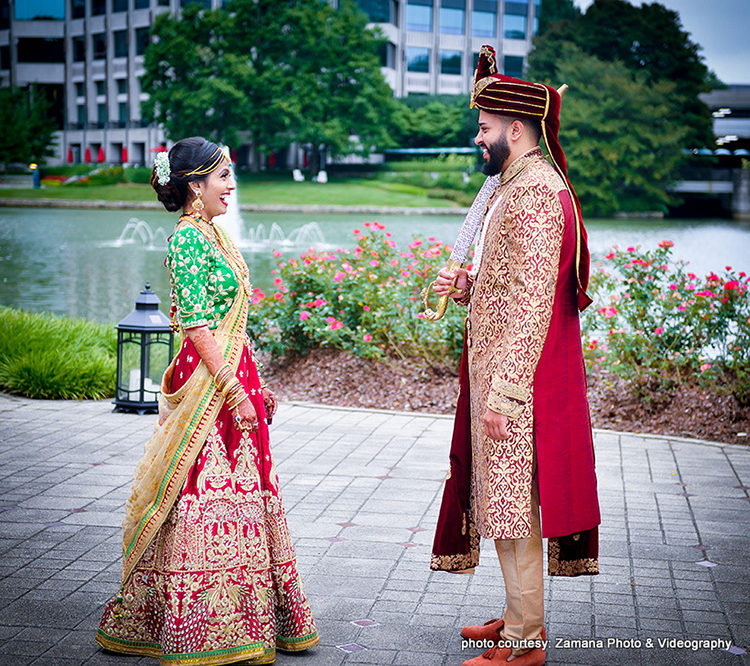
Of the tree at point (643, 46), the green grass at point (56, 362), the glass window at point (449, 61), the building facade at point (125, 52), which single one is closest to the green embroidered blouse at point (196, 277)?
the green grass at point (56, 362)

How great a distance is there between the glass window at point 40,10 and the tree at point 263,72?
5431 millimetres

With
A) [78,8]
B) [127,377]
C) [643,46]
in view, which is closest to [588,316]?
[127,377]

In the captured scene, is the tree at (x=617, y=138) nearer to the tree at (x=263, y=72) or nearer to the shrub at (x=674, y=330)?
the tree at (x=263, y=72)

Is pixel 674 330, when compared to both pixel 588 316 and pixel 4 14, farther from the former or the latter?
pixel 4 14

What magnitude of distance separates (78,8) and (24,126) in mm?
19606

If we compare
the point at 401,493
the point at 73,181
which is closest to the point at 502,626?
the point at 401,493

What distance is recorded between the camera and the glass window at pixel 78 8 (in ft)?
184

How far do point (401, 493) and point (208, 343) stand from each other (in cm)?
264

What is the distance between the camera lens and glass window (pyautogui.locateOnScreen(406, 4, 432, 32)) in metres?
66.7

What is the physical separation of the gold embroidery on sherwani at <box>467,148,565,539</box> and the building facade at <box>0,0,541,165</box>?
142 feet

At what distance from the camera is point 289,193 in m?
49.1

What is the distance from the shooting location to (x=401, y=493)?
5.57 metres

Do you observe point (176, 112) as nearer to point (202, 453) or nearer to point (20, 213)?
point (20, 213)

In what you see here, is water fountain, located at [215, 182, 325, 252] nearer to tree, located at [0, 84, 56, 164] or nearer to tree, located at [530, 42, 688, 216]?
tree, located at [0, 84, 56, 164]
